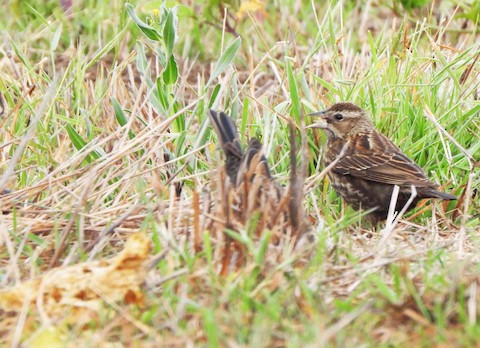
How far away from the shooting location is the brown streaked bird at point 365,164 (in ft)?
19.1

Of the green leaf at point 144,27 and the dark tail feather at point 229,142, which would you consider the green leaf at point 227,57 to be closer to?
the green leaf at point 144,27

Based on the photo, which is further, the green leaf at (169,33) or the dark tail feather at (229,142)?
the green leaf at (169,33)

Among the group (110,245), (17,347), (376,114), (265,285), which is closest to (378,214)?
(376,114)

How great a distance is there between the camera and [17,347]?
328cm

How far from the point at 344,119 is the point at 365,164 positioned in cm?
33

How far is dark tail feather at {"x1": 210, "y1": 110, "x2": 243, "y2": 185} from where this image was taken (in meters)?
4.75

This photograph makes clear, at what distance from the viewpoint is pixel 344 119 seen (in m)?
6.00

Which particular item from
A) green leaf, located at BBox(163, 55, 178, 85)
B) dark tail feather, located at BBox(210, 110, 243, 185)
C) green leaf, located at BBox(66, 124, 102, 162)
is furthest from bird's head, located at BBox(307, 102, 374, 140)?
green leaf, located at BBox(66, 124, 102, 162)

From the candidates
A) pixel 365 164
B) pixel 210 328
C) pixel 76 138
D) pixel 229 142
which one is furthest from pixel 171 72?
pixel 210 328

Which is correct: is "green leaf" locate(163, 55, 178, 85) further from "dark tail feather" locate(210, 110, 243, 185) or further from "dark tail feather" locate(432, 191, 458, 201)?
"dark tail feather" locate(432, 191, 458, 201)

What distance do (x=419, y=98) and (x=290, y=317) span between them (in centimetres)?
293

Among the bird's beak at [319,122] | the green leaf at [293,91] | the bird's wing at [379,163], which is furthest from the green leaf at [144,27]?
the bird's wing at [379,163]

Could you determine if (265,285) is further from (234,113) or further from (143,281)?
(234,113)

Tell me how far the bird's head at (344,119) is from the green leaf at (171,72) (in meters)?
0.90
